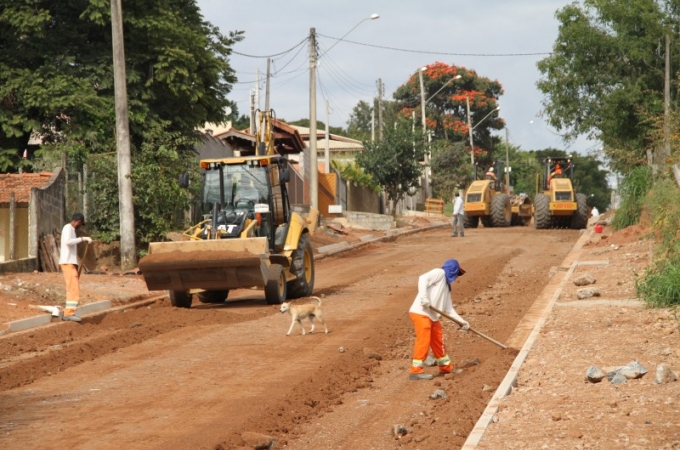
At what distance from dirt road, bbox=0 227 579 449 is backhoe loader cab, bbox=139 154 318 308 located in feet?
1.72

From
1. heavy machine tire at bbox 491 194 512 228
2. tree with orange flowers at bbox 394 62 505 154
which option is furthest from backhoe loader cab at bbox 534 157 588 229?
tree with orange flowers at bbox 394 62 505 154

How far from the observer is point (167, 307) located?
61.1 ft

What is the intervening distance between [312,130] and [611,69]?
11.6 m

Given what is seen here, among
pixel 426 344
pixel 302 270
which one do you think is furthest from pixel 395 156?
pixel 426 344

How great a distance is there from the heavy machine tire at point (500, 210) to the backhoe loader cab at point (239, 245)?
→ 25.1 meters

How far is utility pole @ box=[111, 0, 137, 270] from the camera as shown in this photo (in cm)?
2302

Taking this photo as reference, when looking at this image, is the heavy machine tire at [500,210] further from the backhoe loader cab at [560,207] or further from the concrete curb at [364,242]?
the concrete curb at [364,242]

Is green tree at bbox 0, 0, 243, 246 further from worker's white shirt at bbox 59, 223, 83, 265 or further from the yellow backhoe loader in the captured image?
worker's white shirt at bbox 59, 223, 83, 265

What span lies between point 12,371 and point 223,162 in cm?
771

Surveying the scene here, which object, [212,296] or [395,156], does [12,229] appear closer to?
[212,296]

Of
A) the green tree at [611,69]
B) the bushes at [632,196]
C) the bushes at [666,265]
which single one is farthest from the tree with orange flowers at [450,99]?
the bushes at [666,265]

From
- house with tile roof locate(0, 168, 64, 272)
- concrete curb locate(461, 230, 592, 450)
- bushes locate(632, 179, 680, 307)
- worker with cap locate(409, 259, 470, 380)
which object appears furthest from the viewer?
house with tile roof locate(0, 168, 64, 272)

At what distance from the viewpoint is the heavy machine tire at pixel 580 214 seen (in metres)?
41.8

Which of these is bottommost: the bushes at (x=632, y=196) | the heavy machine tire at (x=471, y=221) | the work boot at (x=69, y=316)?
the work boot at (x=69, y=316)
